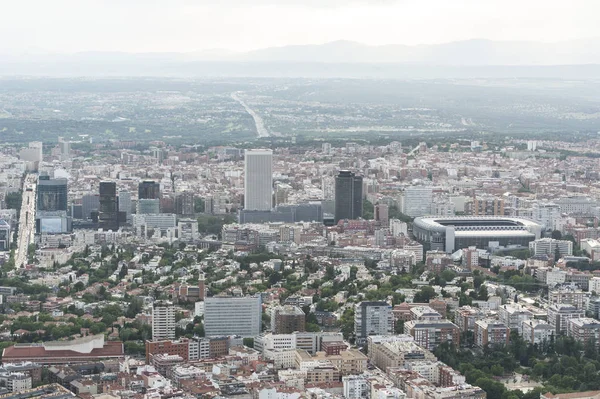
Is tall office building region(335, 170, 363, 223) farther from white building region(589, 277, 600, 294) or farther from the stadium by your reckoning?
white building region(589, 277, 600, 294)

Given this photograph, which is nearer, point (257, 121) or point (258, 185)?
point (258, 185)

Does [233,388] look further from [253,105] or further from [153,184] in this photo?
[253,105]

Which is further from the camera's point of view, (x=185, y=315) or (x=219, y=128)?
(x=219, y=128)

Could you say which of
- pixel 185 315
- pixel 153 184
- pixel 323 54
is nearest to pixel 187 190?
pixel 153 184

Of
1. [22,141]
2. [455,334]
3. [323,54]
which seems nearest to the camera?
[455,334]

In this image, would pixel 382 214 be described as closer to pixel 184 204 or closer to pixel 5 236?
pixel 184 204

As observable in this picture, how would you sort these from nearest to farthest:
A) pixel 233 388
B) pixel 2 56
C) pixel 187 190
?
1. pixel 233 388
2. pixel 187 190
3. pixel 2 56

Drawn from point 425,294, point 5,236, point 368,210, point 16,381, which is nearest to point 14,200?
point 5,236
